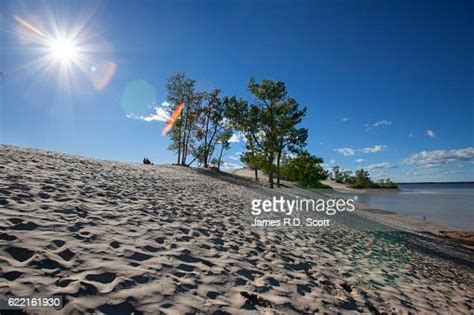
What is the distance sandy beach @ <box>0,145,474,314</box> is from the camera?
364 centimetres

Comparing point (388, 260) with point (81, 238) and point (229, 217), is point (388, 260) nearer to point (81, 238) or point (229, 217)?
point (229, 217)

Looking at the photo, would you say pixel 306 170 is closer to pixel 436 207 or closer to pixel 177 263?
pixel 436 207

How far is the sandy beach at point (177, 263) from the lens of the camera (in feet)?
11.9

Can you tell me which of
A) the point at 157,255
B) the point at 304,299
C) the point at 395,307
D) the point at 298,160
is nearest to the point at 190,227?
the point at 157,255

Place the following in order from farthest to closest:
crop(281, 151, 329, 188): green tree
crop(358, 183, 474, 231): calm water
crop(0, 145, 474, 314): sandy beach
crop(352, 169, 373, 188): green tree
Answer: crop(352, 169, 373, 188): green tree
crop(281, 151, 329, 188): green tree
crop(358, 183, 474, 231): calm water
crop(0, 145, 474, 314): sandy beach

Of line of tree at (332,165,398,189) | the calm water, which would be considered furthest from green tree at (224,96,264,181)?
line of tree at (332,165,398,189)

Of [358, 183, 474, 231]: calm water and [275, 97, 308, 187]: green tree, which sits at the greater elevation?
[275, 97, 308, 187]: green tree

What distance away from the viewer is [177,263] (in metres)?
4.90

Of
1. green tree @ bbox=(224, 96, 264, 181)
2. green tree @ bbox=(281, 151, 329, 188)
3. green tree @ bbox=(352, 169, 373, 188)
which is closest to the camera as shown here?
green tree @ bbox=(224, 96, 264, 181)

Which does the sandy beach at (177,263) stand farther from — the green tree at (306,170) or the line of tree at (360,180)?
the line of tree at (360,180)

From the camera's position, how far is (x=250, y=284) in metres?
4.74

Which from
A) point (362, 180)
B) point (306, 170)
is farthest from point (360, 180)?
point (306, 170)

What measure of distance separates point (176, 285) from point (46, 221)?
3.30m

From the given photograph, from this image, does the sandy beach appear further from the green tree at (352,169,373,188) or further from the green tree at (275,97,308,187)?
the green tree at (352,169,373,188)
